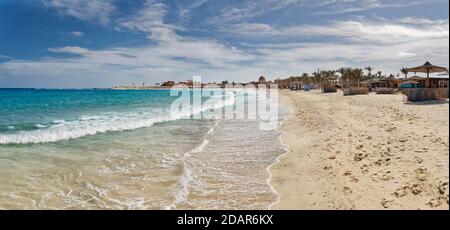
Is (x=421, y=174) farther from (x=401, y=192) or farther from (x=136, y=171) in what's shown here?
(x=136, y=171)

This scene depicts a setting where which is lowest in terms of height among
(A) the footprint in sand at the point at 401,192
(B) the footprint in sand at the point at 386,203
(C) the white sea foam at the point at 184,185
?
(C) the white sea foam at the point at 184,185

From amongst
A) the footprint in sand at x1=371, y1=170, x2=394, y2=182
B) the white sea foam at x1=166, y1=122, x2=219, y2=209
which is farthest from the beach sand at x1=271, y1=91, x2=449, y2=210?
the white sea foam at x1=166, y1=122, x2=219, y2=209

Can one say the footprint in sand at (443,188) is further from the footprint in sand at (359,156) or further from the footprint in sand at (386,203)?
the footprint in sand at (359,156)

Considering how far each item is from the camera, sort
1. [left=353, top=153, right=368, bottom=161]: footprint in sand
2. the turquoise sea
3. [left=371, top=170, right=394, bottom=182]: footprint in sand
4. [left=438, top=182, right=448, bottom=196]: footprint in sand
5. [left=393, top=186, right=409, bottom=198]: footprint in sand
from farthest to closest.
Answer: [left=353, top=153, right=368, bottom=161]: footprint in sand, the turquoise sea, [left=371, top=170, right=394, bottom=182]: footprint in sand, [left=393, top=186, right=409, bottom=198]: footprint in sand, [left=438, top=182, right=448, bottom=196]: footprint in sand

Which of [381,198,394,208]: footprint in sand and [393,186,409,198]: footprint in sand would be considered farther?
[393,186,409,198]: footprint in sand

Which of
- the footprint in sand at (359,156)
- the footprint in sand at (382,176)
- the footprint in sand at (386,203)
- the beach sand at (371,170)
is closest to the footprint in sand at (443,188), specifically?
the beach sand at (371,170)

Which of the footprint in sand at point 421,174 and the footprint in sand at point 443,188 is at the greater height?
the footprint in sand at point 421,174

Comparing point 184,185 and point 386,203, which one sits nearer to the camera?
point 386,203

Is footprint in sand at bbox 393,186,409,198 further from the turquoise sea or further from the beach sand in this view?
the turquoise sea

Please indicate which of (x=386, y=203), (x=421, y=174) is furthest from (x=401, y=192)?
(x=421, y=174)

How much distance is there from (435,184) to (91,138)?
13221 mm
